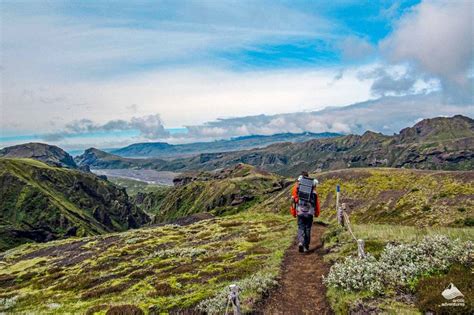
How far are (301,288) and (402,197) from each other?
79.5 metres

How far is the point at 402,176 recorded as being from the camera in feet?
378

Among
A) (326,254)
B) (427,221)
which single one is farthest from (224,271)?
(427,221)

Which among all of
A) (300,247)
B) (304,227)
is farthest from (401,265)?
(300,247)

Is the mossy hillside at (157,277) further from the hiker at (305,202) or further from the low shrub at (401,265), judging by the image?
the low shrub at (401,265)

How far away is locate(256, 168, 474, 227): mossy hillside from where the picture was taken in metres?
65.5

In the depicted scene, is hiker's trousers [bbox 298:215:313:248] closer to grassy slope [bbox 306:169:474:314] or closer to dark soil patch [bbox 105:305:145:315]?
grassy slope [bbox 306:169:474:314]

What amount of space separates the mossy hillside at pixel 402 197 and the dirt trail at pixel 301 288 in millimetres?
29668

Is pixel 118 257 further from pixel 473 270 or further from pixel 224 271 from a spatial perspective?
pixel 473 270

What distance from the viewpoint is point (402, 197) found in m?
86.9

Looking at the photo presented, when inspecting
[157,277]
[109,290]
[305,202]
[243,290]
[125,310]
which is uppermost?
[305,202]

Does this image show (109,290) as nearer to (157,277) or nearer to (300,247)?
(157,277)

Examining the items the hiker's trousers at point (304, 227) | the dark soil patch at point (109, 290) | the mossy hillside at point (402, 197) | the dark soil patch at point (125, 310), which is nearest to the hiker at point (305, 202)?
the hiker's trousers at point (304, 227)

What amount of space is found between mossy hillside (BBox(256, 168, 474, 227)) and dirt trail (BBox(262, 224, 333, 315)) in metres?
29.7

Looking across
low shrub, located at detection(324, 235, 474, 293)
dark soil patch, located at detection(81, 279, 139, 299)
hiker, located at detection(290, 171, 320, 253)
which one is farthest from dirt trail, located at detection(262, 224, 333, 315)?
dark soil patch, located at detection(81, 279, 139, 299)
